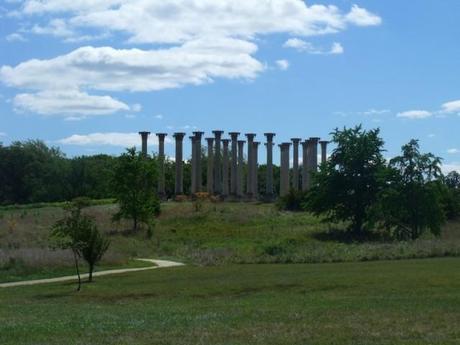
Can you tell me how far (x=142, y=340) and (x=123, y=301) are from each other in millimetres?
14152

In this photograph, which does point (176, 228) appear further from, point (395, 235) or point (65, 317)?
point (65, 317)

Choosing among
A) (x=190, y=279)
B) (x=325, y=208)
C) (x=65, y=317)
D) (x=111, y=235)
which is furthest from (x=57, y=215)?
(x=65, y=317)

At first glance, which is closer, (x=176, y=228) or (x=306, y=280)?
(x=306, y=280)

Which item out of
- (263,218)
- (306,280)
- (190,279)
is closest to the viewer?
(306,280)

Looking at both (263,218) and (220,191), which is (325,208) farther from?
(220,191)

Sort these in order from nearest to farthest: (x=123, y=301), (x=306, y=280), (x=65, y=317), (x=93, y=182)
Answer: (x=65, y=317) < (x=123, y=301) < (x=306, y=280) < (x=93, y=182)

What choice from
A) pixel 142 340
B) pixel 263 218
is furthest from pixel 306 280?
pixel 263 218

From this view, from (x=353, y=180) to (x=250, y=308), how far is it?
55.7 meters

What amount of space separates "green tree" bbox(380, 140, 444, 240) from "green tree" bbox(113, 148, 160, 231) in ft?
69.7

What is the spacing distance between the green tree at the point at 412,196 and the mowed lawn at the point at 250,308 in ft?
97.9

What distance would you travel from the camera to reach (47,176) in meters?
127

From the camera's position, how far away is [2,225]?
66750 millimetres

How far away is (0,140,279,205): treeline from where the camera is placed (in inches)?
4973

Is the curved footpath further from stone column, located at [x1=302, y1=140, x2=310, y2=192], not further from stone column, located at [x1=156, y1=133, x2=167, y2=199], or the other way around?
stone column, located at [x1=302, y1=140, x2=310, y2=192]
